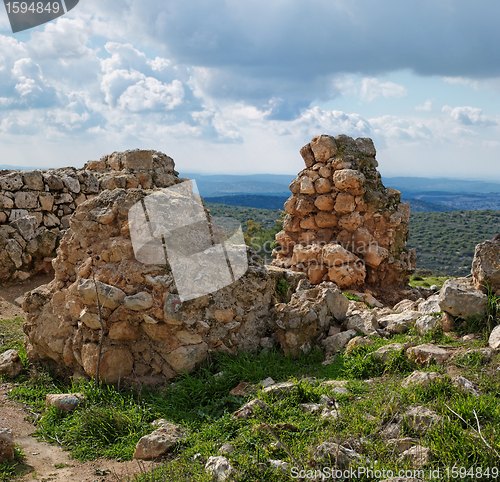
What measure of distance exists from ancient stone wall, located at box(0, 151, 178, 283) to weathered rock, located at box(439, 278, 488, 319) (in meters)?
7.23

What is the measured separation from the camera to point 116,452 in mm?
5184

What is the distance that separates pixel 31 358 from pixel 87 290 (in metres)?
1.51

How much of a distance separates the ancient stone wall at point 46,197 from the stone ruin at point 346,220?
305cm

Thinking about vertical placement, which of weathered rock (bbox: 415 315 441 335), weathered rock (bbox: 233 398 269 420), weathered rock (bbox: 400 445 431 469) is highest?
weathered rock (bbox: 415 315 441 335)

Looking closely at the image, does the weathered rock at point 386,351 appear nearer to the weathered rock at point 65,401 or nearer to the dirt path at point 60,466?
the dirt path at point 60,466

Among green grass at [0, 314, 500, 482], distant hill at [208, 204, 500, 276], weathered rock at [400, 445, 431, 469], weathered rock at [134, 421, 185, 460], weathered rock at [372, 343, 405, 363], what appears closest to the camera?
weathered rock at [400, 445, 431, 469]

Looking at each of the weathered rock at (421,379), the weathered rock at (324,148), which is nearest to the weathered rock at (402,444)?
the weathered rock at (421,379)

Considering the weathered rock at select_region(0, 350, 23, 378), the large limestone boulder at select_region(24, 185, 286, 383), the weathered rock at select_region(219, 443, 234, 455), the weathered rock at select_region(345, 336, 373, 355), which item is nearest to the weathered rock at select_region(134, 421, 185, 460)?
the weathered rock at select_region(219, 443, 234, 455)

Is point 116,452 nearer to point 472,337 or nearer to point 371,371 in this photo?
point 371,371

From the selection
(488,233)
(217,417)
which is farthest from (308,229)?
(488,233)

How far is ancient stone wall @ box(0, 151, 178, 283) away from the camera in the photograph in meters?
11.8

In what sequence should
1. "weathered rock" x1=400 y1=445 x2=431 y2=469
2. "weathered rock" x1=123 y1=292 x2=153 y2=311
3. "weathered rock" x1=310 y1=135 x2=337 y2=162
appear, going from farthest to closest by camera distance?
1. "weathered rock" x1=310 y1=135 x2=337 y2=162
2. "weathered rock" x1=123 y1=292 x2=153 y2=311
3. "weathered rock" x1=400 y1=445 x2=431 y2=469

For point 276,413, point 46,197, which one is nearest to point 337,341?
point 276,413

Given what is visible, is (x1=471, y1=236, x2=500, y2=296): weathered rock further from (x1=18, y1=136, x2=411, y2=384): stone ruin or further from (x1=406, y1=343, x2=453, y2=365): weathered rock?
(x1=18, y1=136, x2=411, y2=384): stone ruin
